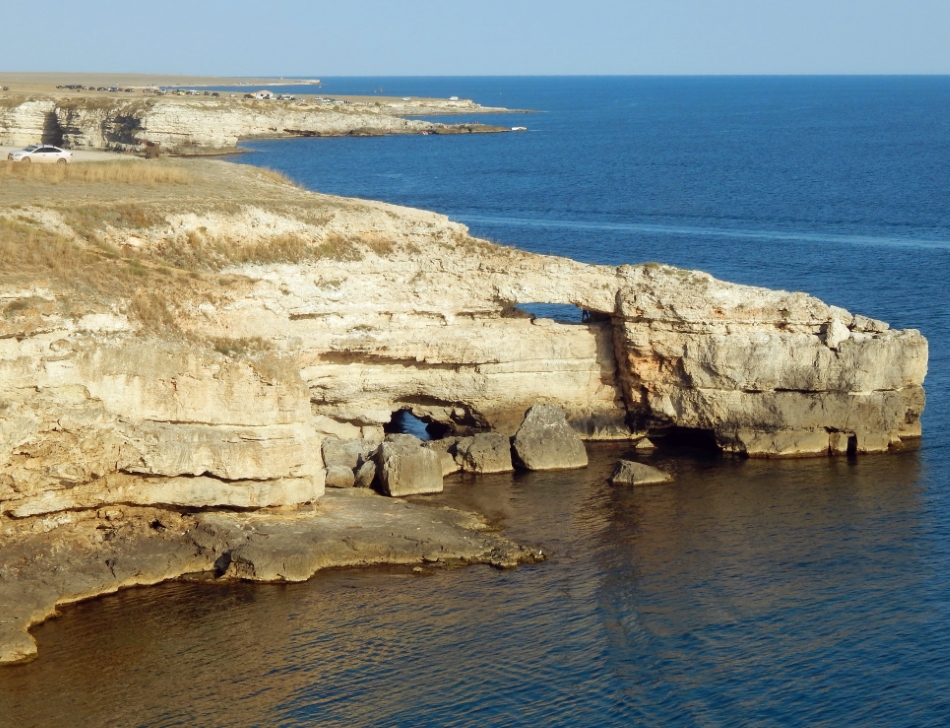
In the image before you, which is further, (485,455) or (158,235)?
(485,455)

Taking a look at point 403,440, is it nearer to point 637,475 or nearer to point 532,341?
point 532,341

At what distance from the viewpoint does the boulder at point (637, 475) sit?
115 ft

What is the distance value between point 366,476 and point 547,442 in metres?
5.73

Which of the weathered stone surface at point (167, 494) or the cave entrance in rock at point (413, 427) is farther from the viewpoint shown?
the cave entrance in rock at point (413, 427)

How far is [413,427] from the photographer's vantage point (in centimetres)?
4162

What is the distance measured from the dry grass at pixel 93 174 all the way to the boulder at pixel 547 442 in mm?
14814

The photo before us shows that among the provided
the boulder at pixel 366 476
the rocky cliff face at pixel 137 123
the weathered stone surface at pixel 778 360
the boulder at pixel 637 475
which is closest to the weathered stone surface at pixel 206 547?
the boulder at pixel 366 476

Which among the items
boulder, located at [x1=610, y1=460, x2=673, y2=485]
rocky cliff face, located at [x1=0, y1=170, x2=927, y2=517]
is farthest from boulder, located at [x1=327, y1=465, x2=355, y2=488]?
boulder, located at [x1=610, y1=460, x2=673, y2=485]

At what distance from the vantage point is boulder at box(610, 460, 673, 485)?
3519 centimetres

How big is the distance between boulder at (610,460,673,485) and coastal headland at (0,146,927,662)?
5.63 ft

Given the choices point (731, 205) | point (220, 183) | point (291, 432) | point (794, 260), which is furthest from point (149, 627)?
point (731, 205)

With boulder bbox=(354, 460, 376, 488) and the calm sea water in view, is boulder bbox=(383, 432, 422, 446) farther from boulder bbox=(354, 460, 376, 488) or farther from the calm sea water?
the calm sea water

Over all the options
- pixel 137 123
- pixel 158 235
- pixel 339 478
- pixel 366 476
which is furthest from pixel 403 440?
pixel 137 123

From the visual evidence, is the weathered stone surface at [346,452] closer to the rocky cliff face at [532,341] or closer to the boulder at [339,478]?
the boulder at [339,478]
